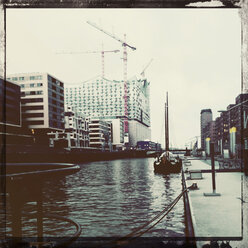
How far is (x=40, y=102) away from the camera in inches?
2911

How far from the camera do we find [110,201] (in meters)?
23.6

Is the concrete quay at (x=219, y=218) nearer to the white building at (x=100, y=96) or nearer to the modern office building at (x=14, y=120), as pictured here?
the white building at (x=100, y=96)

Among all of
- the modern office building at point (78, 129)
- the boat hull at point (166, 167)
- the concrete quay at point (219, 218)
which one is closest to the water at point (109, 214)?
the concrete quay at point (219, 218)

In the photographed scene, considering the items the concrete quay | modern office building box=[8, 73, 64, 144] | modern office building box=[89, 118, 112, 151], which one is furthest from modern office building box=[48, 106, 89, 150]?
the concrete quay

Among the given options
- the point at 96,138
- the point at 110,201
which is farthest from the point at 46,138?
the point at 96,138

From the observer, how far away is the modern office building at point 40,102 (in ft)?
253

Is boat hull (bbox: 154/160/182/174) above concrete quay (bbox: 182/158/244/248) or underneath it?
underneath

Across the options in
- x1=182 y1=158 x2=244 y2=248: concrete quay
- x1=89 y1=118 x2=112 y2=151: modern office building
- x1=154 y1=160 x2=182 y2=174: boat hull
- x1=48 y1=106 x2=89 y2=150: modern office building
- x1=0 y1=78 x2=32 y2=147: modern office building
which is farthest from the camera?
x1=89 y1=118 x2=112 y2=151: modern office building

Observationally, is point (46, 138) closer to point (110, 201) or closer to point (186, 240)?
point (110, 201)

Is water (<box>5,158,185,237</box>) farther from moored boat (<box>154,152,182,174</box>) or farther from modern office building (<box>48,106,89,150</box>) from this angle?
modern office building (<box>48,106,89,150</box>)

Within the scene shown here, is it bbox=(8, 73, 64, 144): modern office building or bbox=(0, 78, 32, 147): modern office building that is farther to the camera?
bbox=(8, 73, 64, 144): modern office building

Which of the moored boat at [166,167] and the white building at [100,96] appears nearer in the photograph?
the white building at [100,96]

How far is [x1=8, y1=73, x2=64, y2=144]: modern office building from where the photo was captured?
77.2 m

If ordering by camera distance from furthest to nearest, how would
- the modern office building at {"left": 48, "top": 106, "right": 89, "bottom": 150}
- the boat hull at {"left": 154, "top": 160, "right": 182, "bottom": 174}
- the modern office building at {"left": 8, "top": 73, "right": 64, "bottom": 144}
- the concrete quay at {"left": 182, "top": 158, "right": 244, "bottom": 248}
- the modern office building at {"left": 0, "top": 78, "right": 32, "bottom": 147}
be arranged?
the modern office building at {"left": 48, "top": 106, "right": 89, "bottom": 150} → the modern office building at {"left": 8, "top": 73, "right": 64, "bottom": 144} → the modern office building at {"left": 0, "top": 78, "right": 32, "bottom": 147} → the boat hull at {"left": 154, "top": 160, "right": 182, "bottom": 174} → the concrete quay at {"left": 182, "top": 158, "right": 244, "bottom": 248}
